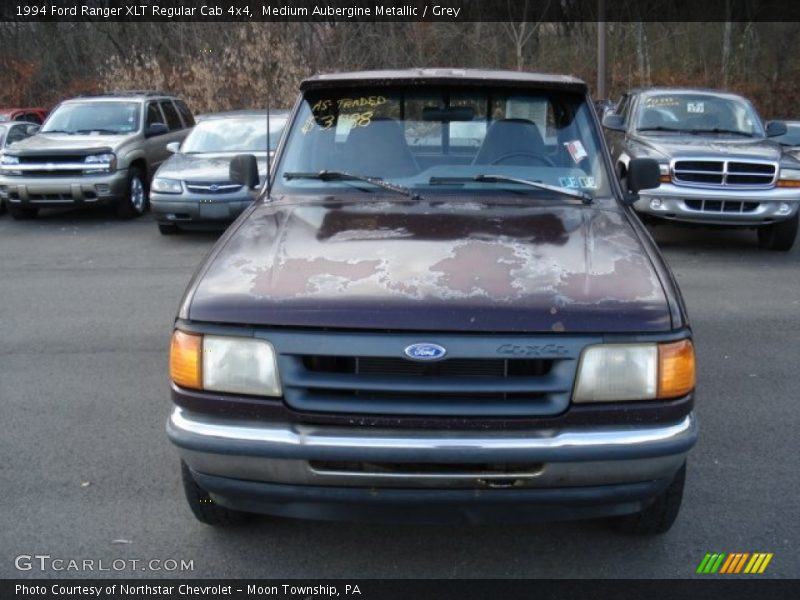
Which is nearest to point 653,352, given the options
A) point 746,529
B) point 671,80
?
point 746,529

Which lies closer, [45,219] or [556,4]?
[45,219]

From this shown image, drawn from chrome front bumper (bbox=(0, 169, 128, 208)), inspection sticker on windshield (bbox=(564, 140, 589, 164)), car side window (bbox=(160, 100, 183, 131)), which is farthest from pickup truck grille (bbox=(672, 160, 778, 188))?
car side window (bbox=(160, 100, 183, 131))

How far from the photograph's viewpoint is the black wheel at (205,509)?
135 inches

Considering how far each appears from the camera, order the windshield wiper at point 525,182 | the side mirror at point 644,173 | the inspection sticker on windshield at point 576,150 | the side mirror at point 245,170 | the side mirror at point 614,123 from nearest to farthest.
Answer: the windshield wiper at point 525,182 < the inspection sticker on windshield at point 576,150 < the side mirror at point 644,173 < the side mirror at point 245,170 < the side mirror at point 614,123

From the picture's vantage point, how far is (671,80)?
97.2 feet

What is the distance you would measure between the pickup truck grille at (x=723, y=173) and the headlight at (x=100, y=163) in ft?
25.7

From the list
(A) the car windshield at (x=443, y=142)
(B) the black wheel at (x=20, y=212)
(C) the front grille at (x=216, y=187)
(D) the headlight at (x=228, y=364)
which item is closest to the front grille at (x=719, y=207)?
(C) the front grille at (x=216, y=187)

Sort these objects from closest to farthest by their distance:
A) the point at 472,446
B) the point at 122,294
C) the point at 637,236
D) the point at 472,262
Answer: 1. the point at 472,446
2. the point at 472,262
3. the point at 637,236
4. the point at 122,294

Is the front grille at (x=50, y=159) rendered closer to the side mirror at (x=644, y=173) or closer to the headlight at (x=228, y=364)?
the side mirror at (x=644, y=173)

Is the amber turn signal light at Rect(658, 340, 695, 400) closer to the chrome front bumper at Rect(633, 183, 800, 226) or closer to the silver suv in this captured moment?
the chrome front bumper at Rect(633, 183, 800, 226)

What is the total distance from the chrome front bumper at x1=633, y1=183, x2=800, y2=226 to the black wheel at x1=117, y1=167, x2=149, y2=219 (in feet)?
24.7

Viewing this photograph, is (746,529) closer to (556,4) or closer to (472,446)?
(472,446)

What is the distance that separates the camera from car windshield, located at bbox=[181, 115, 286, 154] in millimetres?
11688

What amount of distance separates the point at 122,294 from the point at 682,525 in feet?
19.6
